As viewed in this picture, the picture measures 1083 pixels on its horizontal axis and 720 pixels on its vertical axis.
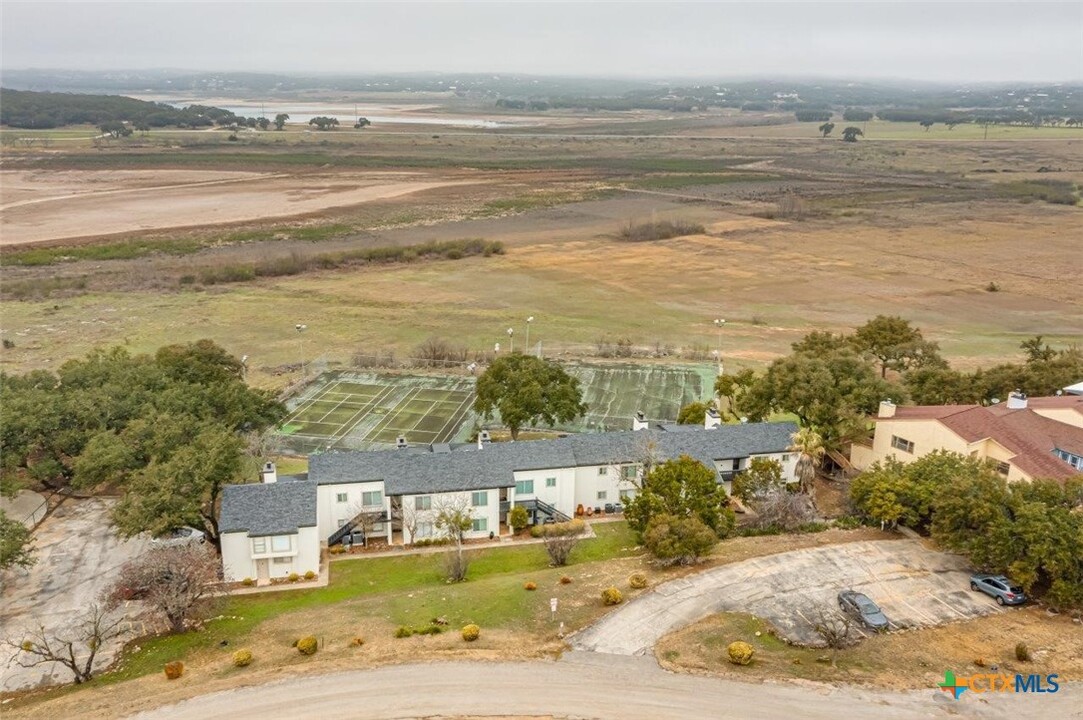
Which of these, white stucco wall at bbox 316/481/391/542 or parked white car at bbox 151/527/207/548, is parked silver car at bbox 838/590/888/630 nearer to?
white stucco wall at bbox 316/481/391/542

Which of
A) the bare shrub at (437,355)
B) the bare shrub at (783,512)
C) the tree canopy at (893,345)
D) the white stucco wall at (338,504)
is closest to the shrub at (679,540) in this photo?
the bare shrub at (783,512)

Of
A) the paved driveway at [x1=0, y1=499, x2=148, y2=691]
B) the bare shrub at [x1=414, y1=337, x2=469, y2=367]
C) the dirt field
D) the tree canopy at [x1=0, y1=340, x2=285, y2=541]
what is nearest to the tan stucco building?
the tree canopy at [x1=0, y1=340, x2=285, y2=541]

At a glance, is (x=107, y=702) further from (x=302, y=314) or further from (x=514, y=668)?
(x=302, y=314)

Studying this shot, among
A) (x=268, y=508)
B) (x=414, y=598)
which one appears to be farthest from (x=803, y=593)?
(x=268, y=508)

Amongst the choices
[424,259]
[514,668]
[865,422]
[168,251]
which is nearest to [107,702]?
[514,668]

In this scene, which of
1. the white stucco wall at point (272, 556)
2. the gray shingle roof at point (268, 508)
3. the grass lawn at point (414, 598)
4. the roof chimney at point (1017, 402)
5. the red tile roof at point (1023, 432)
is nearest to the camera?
the grass lawn at point (414, 598)

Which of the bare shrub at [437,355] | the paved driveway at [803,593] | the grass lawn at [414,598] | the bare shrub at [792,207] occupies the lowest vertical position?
the grass lawn at [414,598]

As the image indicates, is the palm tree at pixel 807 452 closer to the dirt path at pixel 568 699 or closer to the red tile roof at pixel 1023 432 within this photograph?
the red tile roof at pixel 1023 432
